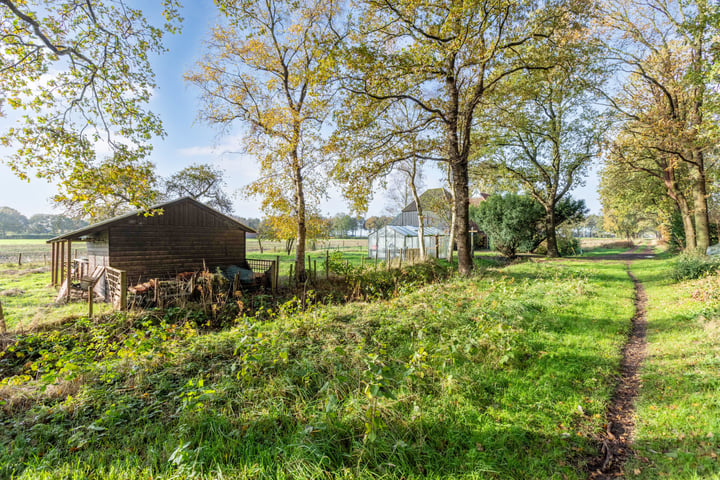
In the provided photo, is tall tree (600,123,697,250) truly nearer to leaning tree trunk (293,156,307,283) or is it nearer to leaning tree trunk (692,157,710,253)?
leaning tree trunk (692,157,710,253)

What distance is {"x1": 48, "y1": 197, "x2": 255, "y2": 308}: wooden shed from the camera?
→ 39.1 ft

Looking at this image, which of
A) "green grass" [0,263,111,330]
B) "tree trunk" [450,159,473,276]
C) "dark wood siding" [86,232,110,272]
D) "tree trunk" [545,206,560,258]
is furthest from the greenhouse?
"green grass" [0,263,111,330]

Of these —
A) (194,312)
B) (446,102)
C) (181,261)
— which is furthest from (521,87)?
(181,261)

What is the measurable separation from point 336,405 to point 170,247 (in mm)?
13547

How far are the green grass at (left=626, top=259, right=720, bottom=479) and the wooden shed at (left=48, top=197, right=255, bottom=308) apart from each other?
13.8m

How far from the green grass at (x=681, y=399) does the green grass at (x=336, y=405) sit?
1.28 ft

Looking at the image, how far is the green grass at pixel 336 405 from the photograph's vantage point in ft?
8.44

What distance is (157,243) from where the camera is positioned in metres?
13.0

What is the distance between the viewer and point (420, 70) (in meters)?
9.97

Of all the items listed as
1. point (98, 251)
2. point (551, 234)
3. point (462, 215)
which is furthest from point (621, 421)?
point (551, 234)

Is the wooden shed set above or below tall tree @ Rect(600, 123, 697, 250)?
below

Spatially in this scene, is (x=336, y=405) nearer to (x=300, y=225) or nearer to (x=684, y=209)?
A: (x=300, y=225)

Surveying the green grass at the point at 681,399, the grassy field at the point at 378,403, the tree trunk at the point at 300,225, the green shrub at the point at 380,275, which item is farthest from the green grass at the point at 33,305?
the green grass at the point at 681,399

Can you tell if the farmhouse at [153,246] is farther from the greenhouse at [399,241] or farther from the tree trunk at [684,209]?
the tree trunk at [684,209]
